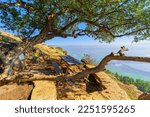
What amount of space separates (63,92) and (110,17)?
6.55 meters

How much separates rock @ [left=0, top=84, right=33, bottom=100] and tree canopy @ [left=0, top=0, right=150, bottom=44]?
6.17m

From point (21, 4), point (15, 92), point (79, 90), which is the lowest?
point (79, 90)

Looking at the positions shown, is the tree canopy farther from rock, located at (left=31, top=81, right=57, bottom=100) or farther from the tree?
rock, located at (left=31, top=81, right=57, bottom=100)

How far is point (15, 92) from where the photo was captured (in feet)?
48.6

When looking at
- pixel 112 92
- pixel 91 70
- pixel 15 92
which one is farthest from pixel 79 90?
pixel 91 70

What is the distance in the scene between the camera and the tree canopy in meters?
18.7

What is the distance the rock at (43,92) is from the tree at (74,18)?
5490 millimetres

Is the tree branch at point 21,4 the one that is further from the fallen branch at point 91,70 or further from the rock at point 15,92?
the rock at point 15,92

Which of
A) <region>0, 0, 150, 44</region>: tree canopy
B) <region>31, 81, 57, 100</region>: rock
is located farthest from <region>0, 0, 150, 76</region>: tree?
<region>31, 81, 57, 100</region>: rock

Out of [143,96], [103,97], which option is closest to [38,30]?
[103,97]

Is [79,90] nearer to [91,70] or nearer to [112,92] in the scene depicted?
[112,92]

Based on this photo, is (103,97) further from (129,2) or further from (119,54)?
(129,2)

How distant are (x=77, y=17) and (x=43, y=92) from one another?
800cm

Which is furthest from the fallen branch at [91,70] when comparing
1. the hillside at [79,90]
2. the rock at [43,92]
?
the rock at [43,92]
